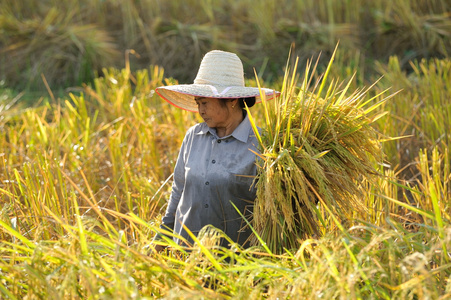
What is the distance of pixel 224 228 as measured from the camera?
1.68m

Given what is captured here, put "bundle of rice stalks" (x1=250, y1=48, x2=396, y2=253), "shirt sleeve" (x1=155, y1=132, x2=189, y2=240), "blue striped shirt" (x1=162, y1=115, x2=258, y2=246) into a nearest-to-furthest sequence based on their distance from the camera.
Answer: "bundle of rice stalks" (x1=250, y1=48, x2=396, y2=253)
"blue striped shirt" (x1=162, y1=115, x2=258, y2=246)
"shirt sleeve" (x1=155, y1=132, x2=189, y2=240)

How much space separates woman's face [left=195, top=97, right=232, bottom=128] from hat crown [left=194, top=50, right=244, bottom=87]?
0.07 m

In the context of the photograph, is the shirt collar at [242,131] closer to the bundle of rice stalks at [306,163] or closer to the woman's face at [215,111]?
the woman's face at [215,111]

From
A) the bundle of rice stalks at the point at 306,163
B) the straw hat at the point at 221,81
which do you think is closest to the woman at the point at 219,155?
the straw hat at the point at 221,81

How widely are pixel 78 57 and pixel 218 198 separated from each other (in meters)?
5.00

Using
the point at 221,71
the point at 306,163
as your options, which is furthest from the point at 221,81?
the point at 306,163

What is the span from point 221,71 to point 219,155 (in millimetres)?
298

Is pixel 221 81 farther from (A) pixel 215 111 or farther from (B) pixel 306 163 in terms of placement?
(B) pixel 306 163

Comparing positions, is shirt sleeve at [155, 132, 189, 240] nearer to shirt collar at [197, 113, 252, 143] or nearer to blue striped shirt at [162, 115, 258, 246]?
→ blue striped shirt at [162, 115, 258, 246]

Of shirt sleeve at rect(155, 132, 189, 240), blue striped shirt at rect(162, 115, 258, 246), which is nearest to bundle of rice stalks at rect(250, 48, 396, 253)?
blue striped shirt at rect(162, 115, 258, 246)

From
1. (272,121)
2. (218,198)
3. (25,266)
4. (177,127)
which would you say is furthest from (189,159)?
(177,127)

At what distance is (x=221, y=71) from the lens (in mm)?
1724

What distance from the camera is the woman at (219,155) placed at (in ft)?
5.35

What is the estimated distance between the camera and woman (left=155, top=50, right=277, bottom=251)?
1.63 m
